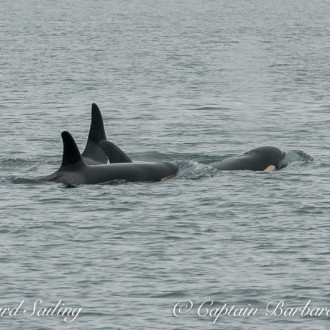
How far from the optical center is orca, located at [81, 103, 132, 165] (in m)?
28.6

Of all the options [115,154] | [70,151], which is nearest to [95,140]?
[115,154]

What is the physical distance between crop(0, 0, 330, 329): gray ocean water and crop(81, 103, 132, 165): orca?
99 centimetres

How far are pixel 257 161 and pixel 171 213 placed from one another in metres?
5.82

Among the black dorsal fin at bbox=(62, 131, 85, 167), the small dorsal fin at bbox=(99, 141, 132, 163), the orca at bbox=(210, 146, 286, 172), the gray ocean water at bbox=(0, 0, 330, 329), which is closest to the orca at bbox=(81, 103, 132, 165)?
the small dorsal fin at bbox=(99, 141, 132, 163)

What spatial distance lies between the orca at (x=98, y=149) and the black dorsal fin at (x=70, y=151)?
7.41 feet

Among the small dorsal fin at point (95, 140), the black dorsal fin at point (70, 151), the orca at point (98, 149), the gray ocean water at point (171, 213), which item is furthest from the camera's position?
the small dorsal fin at point (95, 140)

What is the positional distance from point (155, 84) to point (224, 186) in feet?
92.3

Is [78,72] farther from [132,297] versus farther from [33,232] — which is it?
[132,297]

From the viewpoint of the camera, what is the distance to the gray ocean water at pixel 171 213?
18172 millimetres

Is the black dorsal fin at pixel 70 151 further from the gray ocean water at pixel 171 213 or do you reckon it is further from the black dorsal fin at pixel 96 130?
the black dorsal fin at pixel 96 130

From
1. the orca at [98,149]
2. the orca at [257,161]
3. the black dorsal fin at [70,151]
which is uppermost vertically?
the black dorsal fin at [70,151]

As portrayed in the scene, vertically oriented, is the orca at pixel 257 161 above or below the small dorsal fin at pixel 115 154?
below

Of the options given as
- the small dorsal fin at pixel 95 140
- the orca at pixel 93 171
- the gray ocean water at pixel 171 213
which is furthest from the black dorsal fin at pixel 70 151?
the small dorsal fin at pixel 95 140

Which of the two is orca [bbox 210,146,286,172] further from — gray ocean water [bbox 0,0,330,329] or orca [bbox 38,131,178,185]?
orca [bbox 38,131,178,185]
